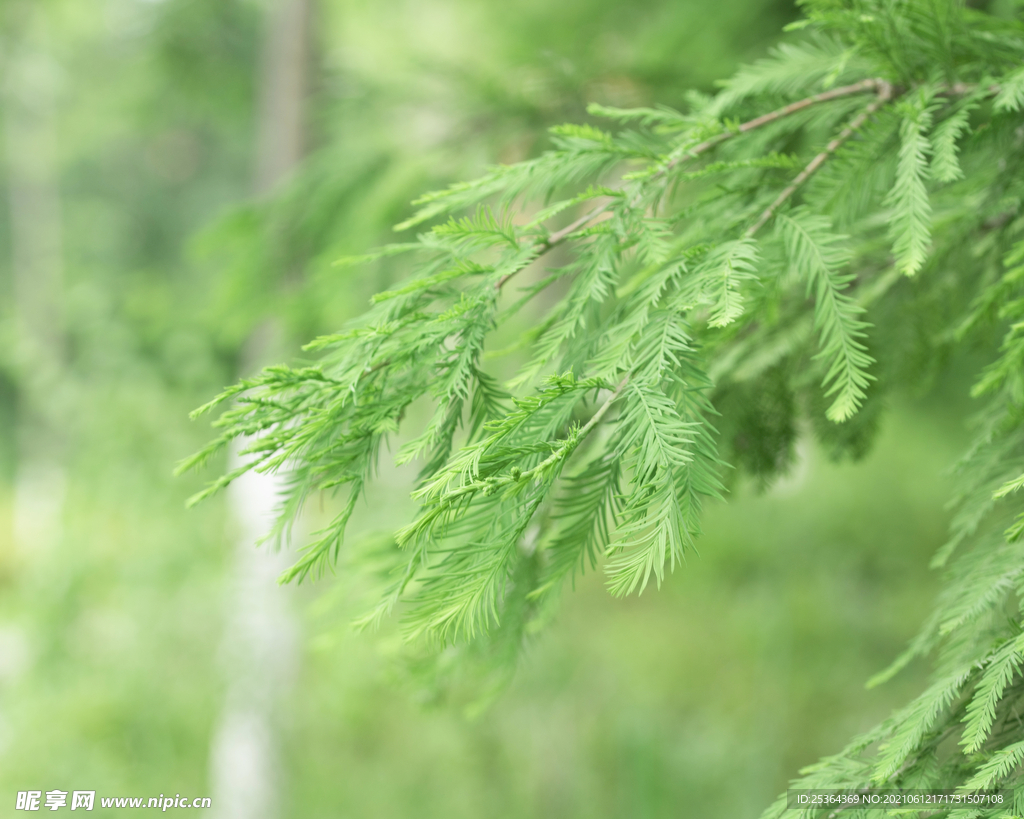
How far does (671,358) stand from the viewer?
905mm

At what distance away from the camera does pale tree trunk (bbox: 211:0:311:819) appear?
386 cm

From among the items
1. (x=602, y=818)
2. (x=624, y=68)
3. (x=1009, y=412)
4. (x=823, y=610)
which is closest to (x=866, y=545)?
(x=823, y=610)

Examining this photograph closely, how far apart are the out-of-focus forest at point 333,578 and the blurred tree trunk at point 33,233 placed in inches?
250

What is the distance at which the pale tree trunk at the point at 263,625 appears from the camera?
386cm

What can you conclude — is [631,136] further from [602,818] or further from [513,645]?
[602,818]

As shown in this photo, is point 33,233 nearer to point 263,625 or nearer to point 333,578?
point 333,578

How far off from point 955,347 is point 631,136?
0.92 meters

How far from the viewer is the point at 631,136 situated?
124 cm

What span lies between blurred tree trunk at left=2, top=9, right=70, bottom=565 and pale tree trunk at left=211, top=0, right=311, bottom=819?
25.0ft

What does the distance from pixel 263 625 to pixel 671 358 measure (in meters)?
3.63

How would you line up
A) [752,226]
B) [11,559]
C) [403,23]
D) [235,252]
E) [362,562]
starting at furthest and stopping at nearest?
[11,559]
[403,23]
[235,252]
[362,562]
[752,226]
